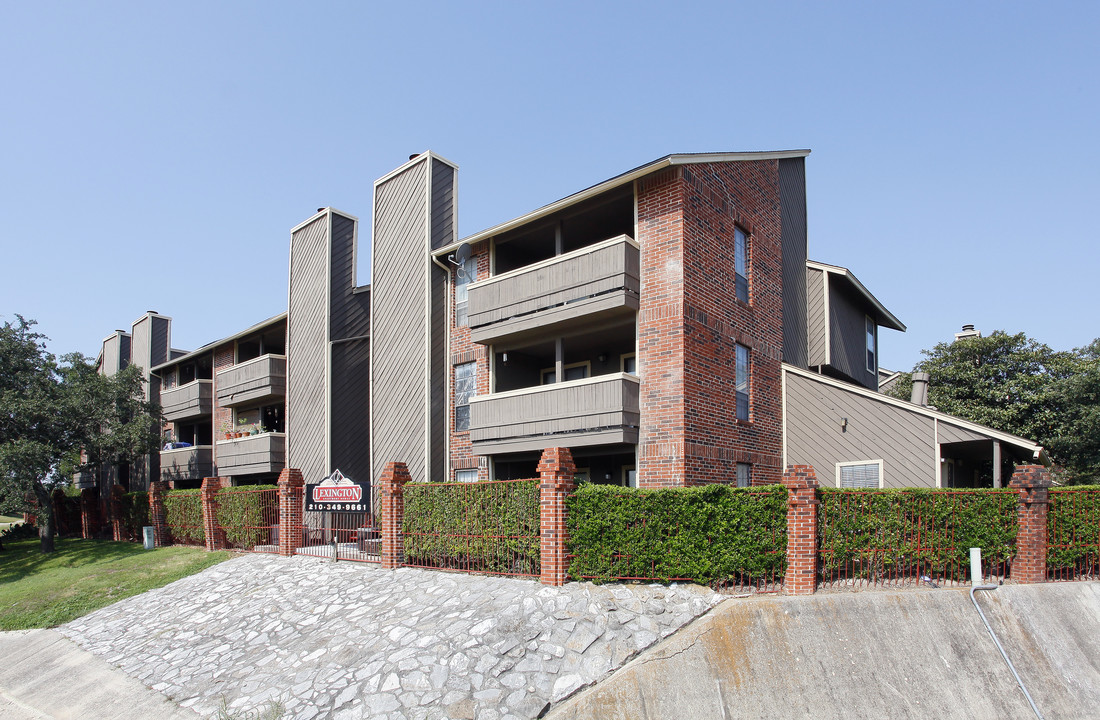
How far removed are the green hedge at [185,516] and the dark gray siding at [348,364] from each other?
441 cm

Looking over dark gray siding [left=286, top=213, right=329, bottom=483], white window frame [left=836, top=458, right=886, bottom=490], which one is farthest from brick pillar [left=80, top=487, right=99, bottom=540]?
white window frame [left=836, top=458, right=886, bottom=490]

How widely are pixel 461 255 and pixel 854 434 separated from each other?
10.9 metres

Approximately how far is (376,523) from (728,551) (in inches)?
382

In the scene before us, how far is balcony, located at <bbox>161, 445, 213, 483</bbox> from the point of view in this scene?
29.9m

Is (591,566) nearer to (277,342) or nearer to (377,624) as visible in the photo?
(377,624)

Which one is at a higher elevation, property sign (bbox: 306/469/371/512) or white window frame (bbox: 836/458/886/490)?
white window frame (bbox: 836/458/886/490)

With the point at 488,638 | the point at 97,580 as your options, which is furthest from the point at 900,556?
the point at 97,580

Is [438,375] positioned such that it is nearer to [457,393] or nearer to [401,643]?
[457,393]

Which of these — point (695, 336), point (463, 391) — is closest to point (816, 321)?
point (695, 336)

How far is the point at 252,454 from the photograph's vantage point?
26.7 meters

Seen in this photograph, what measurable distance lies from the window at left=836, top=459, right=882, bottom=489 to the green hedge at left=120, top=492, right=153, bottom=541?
23.0 meters

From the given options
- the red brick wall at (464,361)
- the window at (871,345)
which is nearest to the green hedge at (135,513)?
the red brick wall at (464,361)

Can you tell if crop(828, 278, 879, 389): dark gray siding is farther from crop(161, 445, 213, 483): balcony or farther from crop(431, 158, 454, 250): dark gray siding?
crop(161, 445, 213, 483): balcony

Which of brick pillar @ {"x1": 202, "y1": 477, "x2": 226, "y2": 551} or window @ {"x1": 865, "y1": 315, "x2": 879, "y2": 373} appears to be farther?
window @ {"x1": 865, "y1": 315, "x2": 879, "y2": 373}
